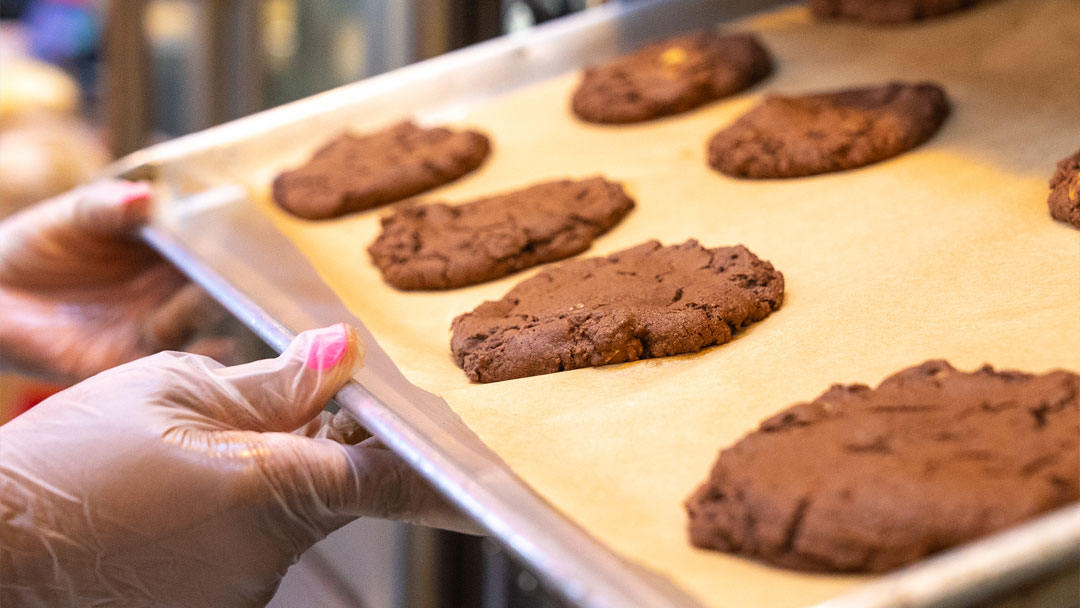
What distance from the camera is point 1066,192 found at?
50.4 inches

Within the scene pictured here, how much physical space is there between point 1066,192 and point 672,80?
83 cm

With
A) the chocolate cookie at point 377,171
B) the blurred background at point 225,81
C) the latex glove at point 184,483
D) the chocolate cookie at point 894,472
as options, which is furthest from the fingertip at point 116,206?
the chocolate cookie at point 894,472

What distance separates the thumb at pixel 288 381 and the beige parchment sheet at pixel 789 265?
0.40 ft

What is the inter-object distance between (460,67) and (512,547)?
1.56m

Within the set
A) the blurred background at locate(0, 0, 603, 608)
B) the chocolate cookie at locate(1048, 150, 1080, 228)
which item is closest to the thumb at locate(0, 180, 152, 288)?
the blurred background at locate(0, 0, 603, 608)

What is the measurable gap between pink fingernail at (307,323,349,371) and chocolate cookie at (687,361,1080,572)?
1.53 feet

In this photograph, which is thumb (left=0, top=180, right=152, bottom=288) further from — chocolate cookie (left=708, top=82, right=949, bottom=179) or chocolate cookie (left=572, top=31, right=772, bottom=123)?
chocolate cookie (left=708, top=82, right=949, bottom=179)

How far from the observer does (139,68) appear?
2977mm

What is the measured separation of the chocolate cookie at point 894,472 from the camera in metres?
0.75

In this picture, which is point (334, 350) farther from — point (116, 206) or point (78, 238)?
point (78, 238)

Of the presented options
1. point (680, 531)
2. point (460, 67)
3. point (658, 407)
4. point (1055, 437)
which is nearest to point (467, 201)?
point (460, 67)

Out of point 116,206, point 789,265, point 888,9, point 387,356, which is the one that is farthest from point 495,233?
point 888,9

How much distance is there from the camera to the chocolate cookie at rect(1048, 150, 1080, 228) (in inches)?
49.7

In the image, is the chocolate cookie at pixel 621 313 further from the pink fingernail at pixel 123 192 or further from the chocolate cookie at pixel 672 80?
the pink fingernail at pixel 123 192
